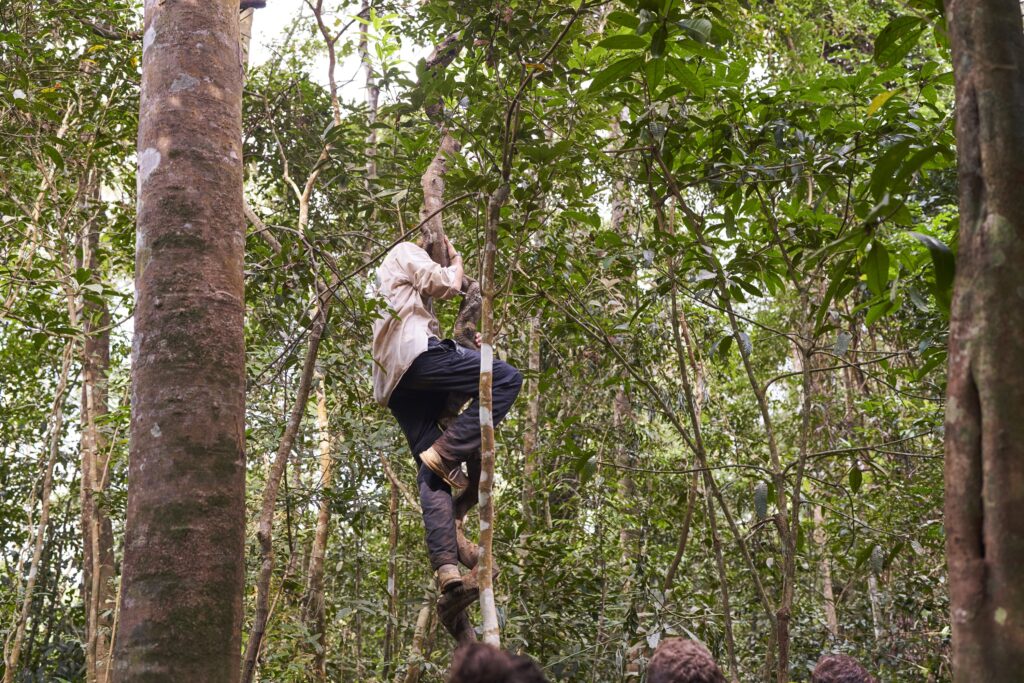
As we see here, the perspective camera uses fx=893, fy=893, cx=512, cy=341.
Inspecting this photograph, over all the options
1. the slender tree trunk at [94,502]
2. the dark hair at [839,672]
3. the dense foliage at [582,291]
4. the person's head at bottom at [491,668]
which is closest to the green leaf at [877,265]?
the dense foliage at [582,291]

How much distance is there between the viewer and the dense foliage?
12.3ft

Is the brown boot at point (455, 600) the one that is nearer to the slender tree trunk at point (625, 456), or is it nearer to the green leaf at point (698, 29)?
the green leaf at point (698, 29)

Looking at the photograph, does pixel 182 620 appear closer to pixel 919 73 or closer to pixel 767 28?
pixel 919 73

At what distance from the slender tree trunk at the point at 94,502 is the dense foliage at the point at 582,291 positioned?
0.18m

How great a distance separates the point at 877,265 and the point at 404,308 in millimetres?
2320

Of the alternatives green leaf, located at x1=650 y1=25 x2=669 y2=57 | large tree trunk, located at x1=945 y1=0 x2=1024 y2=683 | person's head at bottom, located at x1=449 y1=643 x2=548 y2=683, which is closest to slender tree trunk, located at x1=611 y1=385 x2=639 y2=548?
green leaf, located at x1=650 y1=25 x2=669 y2=57

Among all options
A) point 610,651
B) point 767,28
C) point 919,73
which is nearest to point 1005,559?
point 919,73

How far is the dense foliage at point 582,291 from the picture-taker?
374 centimetres

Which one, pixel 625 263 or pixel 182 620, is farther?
pixel 625 263

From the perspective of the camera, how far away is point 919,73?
3.26 m

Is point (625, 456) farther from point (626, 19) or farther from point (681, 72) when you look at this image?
point (626, 19)

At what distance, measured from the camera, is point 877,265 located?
7.61 ft

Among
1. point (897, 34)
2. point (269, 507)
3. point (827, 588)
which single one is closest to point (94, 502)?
point (269, 507)

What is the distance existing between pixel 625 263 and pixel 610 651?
9.22ft
